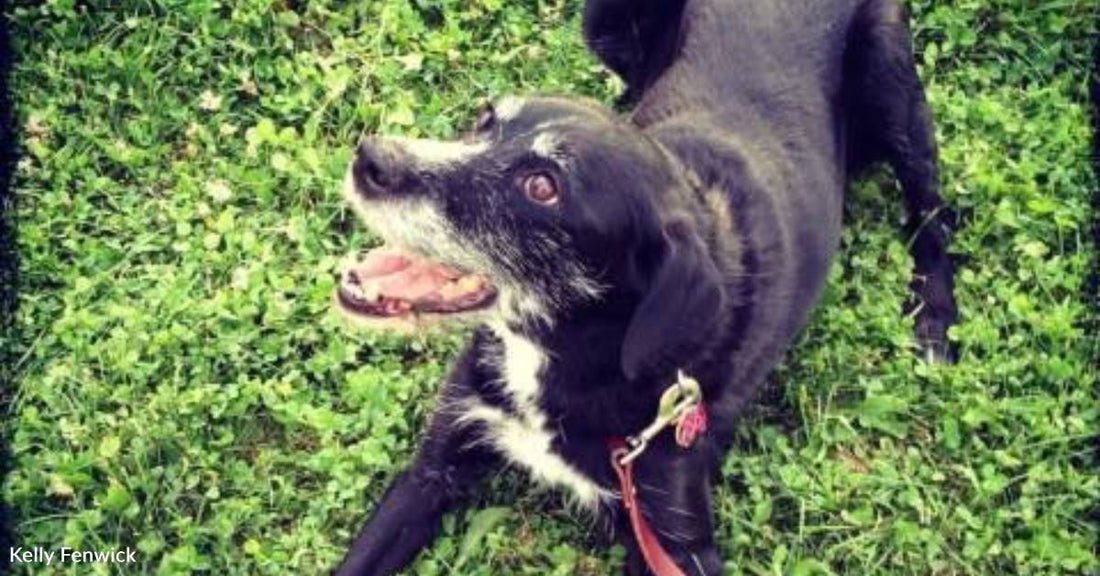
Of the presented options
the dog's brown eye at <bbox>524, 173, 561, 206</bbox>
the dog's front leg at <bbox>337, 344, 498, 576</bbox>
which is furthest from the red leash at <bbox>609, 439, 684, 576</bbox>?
the dog's brown eye at <bbox>524, 173, 561, 206</bbox>

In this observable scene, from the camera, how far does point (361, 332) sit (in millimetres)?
4746

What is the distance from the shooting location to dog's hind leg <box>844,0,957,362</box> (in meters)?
4.80


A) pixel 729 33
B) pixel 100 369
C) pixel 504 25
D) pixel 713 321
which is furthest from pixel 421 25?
pixel 713 321

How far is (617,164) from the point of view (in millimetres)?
3529

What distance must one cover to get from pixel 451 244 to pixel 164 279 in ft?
5.11

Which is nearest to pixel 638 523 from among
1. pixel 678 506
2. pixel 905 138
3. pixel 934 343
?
pixel 678 506

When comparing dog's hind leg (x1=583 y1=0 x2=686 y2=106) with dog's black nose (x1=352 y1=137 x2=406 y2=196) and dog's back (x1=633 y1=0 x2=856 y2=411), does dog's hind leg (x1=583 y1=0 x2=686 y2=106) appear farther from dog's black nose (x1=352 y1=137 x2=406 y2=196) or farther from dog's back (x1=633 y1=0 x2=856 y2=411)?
dog's black nose (x1=352 y1=137 x2=406 y2=196)

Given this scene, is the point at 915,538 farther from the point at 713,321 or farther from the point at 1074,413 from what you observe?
the point at 713,321

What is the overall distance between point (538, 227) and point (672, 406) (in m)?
0.65

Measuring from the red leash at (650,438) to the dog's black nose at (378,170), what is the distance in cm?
100

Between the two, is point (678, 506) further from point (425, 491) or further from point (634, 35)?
point (634, 35)

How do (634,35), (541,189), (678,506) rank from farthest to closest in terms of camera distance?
(634,35), (678,506), (541,189)

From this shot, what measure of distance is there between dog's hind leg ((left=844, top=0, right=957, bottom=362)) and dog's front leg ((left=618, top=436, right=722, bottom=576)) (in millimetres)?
1343

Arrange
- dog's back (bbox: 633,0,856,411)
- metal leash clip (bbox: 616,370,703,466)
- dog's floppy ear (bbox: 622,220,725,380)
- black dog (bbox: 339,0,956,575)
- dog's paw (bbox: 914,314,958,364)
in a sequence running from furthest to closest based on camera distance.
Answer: dog's paw (bbox: 914,314,958,364) < dog's back (bbox: 633,0,856,411) < metal leash clip (bbox: 616,370,703,466) < black dog (bbox: 339,0,956,575) < dog's floppy ear (bbox: 622,220,725,380)
